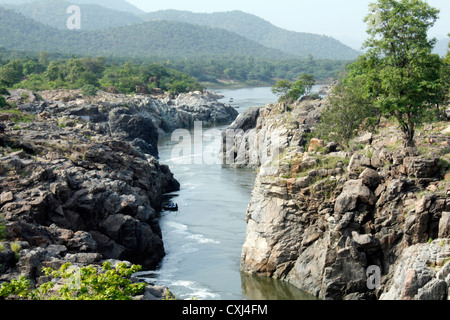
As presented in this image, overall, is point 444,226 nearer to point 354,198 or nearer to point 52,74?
point 354,198

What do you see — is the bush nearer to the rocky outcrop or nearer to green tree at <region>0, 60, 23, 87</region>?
green tree at <region>0, 60, 23, 87</region>

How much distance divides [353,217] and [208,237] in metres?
19.8

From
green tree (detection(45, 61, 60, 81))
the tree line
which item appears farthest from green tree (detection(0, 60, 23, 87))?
the tree line

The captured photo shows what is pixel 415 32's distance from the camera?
128 feet

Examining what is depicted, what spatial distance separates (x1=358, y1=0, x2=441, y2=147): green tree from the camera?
38219 mm

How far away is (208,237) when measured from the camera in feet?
173

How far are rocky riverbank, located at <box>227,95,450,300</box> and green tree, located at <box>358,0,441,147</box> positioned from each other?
300cm

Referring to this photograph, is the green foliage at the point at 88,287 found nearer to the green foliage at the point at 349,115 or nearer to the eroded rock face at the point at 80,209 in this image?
the eroded rock face at the point at 80,209

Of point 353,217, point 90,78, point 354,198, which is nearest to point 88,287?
point 353,217

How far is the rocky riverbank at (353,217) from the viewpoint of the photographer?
3300 centimetres

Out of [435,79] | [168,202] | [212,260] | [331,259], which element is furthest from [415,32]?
[168,202]

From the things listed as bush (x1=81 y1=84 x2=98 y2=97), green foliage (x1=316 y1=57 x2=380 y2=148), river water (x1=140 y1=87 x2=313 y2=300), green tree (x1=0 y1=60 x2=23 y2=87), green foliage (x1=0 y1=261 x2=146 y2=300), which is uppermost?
green tree (x1=0 y1=60 x2=23 y2=87)

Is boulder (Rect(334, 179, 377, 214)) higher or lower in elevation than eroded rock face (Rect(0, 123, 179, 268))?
higher

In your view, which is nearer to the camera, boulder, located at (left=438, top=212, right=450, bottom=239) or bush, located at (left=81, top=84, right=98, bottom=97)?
boulder, located at (left=438, top=212, right=450, bottom=239)
